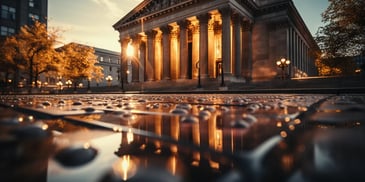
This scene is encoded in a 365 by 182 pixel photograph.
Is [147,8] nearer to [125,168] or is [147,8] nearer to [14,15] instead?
[14,15]

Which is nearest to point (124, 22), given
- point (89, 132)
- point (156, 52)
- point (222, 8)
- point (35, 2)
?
point (156, 52)

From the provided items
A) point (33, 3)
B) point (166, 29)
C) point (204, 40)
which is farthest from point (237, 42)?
point (33, 3)

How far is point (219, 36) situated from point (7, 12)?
4048cm

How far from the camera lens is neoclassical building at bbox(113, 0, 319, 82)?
24469mm

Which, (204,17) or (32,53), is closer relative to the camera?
(204,17)

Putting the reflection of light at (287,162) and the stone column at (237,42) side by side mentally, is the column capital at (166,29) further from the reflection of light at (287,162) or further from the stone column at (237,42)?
the reflection of light at (287,162)

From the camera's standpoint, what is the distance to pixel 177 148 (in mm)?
574

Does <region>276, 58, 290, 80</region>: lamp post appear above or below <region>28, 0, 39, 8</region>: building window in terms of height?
below

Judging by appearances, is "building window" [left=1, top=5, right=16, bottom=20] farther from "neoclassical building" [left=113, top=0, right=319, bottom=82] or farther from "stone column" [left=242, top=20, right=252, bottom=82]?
"stone column" [left=242, top=20, right=252, bottom=82]

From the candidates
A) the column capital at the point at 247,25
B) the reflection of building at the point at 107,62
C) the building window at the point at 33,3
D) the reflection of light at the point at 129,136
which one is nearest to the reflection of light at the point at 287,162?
the reflection of light at the point at 129,136

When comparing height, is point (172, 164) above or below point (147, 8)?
below

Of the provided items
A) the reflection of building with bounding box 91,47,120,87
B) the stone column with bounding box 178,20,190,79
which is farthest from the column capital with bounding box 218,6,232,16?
the reflection of building with bounding box 91,47,120,87

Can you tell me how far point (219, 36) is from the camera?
1101 inches

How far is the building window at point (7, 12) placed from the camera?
37.6m
